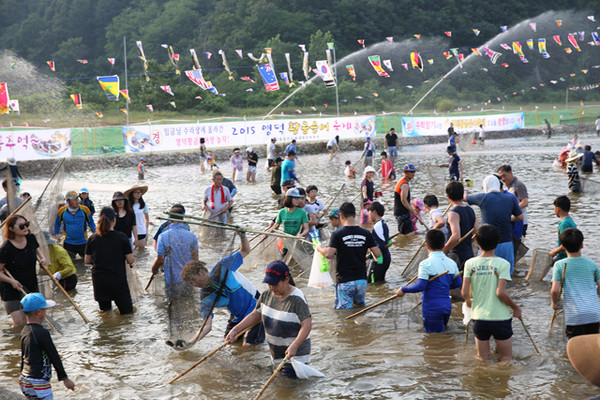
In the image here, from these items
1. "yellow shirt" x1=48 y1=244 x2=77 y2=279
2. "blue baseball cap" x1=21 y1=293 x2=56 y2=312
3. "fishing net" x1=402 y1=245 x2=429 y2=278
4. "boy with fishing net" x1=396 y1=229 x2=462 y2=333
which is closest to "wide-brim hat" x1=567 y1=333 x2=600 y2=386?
"boy with fishing net" x1=396 y1=229 x2=462 y2=333

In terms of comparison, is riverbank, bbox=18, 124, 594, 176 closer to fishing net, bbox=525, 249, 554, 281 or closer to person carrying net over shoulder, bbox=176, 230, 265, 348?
fishing net, bbox=525, 249, 554, 281

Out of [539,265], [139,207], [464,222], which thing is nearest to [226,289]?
[464,222]

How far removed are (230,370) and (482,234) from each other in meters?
2.76

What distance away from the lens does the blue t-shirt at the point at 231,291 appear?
613 centimetres

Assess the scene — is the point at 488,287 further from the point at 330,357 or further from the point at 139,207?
the point at 139,207

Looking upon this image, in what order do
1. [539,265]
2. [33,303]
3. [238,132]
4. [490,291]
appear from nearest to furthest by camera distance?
[33,303]
[490,291]
[539,265]
[238,132]

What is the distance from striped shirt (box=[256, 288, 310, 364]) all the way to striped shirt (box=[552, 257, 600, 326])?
7.76 feet

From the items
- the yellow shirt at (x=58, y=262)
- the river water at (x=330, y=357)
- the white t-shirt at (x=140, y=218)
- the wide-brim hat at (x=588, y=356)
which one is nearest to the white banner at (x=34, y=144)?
the white t-shirt at (x=140, y=218)

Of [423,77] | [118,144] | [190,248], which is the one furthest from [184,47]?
[190,248]

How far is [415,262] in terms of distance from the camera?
8.77 metres

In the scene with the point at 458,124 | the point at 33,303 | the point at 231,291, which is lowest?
the point at 231,291

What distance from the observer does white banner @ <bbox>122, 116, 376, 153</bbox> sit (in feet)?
101

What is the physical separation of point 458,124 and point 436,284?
37219 mm

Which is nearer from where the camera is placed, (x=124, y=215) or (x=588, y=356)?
(x=588, y=356)
